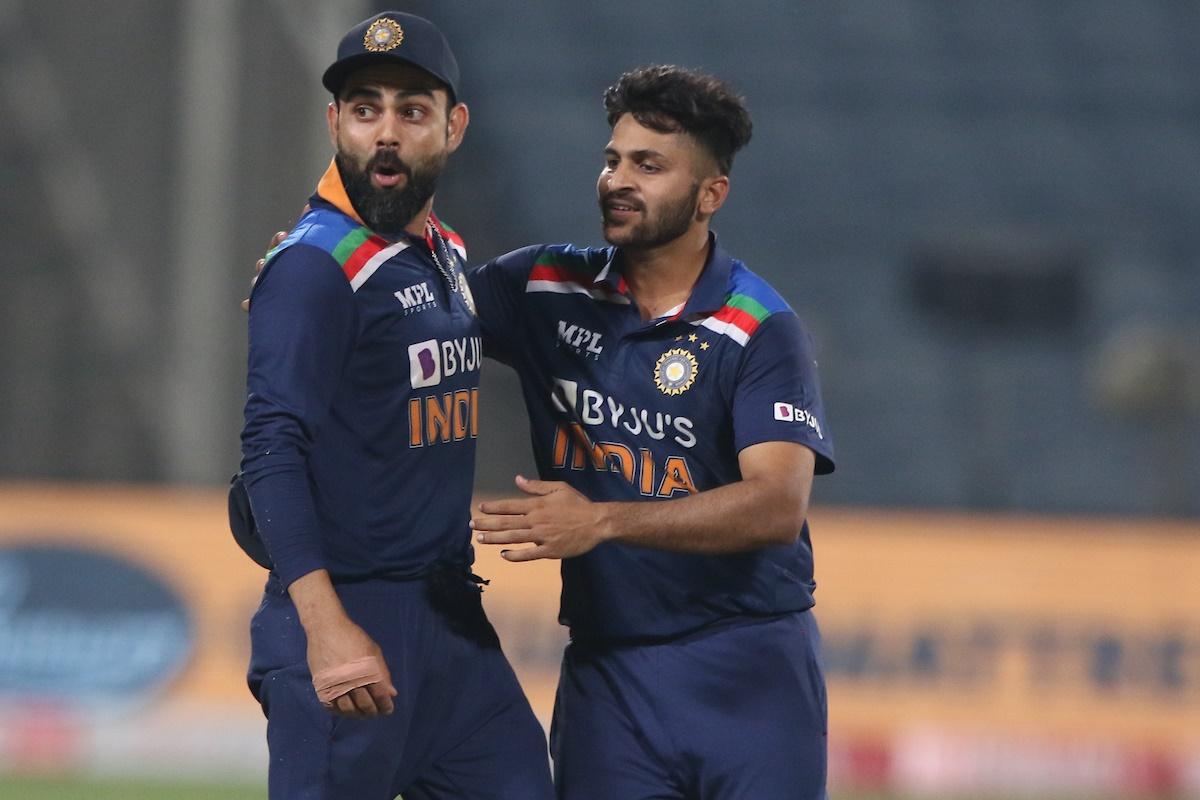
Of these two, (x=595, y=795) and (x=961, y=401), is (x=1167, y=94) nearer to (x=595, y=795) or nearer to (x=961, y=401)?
(x=961, y=401)

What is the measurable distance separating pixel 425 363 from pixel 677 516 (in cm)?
64

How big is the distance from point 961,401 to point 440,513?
1137 centimetres

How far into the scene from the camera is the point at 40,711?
10.4 m

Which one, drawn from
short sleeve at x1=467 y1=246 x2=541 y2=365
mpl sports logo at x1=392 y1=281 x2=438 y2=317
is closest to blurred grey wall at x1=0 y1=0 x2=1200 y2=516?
short sleeve at x1=467 y1=246 x2=541 y2=365

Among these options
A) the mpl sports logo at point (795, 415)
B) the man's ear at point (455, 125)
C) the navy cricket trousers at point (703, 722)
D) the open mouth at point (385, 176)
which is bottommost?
the navy cricket trousers at point (703, 722)

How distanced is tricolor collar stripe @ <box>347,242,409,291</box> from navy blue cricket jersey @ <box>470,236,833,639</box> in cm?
62

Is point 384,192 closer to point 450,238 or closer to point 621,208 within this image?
point 450,238

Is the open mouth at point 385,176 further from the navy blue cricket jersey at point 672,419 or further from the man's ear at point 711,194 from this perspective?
the man's ear at point 711,194

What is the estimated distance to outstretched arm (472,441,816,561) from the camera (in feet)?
12.3

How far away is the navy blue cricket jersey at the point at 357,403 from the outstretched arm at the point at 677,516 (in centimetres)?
30

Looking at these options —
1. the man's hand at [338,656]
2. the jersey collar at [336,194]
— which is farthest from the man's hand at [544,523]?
the jersey collar at [336,194]

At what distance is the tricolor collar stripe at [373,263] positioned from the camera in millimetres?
3986

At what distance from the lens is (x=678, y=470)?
4.45m

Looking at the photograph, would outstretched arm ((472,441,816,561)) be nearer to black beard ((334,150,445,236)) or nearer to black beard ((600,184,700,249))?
black beard ((600,184,700,249))
